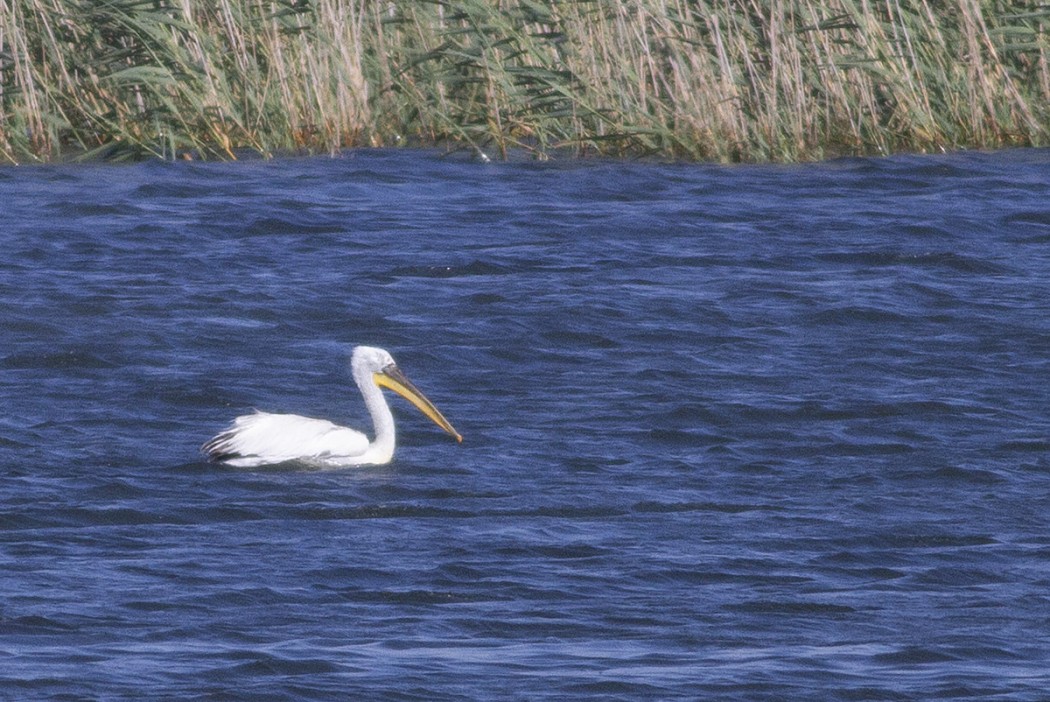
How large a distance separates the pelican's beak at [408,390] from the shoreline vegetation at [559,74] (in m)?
4.85

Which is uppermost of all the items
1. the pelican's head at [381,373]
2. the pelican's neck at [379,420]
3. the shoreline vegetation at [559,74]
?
the shoreline vegetation at [559,74]

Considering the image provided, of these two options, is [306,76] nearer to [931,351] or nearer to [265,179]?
[265,179]

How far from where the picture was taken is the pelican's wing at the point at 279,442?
807 centimetres

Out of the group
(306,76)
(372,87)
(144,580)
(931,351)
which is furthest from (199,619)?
(372,87)

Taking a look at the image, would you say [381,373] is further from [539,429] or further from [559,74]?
[559,74]

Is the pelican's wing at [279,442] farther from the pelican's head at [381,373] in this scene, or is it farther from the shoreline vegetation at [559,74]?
Result: the shoreline vegetation at [559,74]

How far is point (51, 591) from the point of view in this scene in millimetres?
6227

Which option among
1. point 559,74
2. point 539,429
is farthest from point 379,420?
point 559,74

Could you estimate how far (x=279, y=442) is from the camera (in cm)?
827

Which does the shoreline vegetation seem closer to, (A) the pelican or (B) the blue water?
(B) the blue water

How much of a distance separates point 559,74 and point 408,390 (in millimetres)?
5294

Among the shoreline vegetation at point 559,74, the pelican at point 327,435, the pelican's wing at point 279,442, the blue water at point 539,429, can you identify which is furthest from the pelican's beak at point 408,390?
the shoreline vegetation at point 559,74

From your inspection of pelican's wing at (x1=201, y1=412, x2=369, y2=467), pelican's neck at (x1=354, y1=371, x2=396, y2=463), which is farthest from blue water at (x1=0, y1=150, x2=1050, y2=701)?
pelican's neck at (x1=354, y1=371, x2=396, y2=463)

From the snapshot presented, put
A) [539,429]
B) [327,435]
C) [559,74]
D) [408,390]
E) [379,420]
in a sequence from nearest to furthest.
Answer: [327,435] < [539,429] < [379,420] < [408,390] < [559,74]
